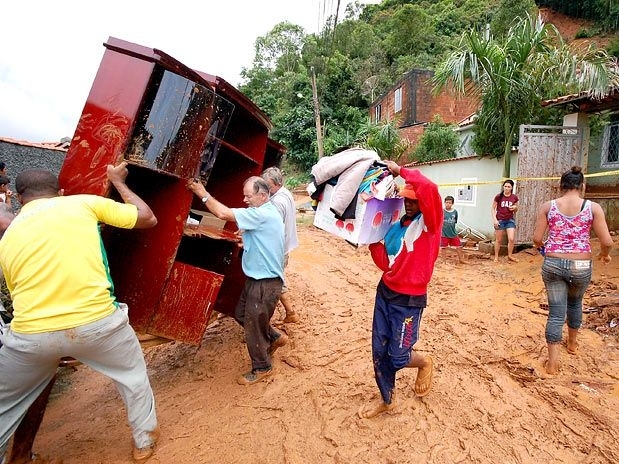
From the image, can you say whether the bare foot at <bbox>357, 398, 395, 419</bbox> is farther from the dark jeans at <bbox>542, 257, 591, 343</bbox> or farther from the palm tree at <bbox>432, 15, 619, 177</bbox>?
the palm tree at <bbox>432, 15, 619, 177</bbox>

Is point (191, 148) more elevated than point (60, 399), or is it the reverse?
point (191, 148)

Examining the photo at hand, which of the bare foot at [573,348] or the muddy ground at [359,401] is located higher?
the bare foot at [573,348]

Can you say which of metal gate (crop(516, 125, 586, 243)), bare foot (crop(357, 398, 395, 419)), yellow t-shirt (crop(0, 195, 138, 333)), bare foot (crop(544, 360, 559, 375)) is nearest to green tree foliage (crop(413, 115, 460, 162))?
metal gate (crop(516, 125, 586, 243))

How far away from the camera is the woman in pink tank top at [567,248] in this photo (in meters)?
3.33

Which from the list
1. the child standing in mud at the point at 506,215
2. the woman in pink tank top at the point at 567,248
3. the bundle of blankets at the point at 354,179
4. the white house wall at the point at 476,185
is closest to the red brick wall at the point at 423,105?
the white house wall at the point at 476,185

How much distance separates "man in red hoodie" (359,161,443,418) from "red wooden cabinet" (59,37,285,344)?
1274 mm

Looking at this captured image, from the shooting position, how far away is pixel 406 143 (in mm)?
16750

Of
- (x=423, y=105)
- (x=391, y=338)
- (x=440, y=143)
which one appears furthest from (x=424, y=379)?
(x=423, y=105)

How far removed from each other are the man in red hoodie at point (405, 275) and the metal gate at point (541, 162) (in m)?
6.16

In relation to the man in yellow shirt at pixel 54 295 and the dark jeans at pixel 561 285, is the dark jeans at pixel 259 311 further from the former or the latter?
the dark jeans at pixel 561 285

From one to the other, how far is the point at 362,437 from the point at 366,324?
1977 millimetres

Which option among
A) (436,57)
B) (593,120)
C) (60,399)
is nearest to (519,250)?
(593,120)

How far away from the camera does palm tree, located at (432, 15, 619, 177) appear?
24.6 ft

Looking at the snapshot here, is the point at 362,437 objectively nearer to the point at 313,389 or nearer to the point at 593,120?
the point at 313,389
